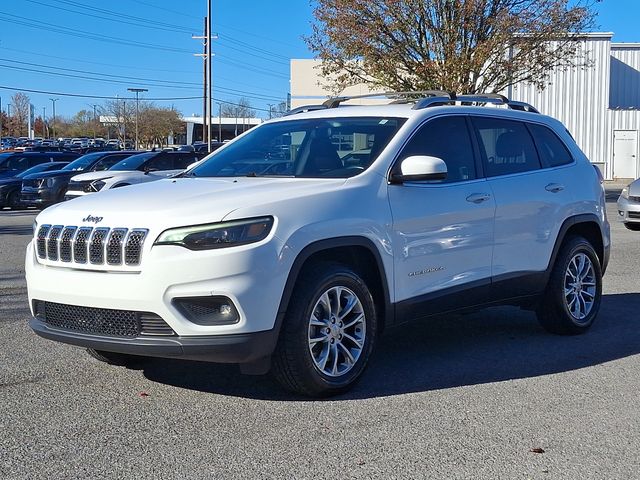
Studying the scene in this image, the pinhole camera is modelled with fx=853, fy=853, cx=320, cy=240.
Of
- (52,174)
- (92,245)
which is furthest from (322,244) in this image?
(52,174)

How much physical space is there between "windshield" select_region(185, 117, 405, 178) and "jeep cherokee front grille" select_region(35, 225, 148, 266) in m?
1.41

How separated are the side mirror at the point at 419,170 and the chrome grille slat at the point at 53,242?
213cm

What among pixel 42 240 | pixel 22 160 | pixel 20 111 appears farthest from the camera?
pixel 20 111

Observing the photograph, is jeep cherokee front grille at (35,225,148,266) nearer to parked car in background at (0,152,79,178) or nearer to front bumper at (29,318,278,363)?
front bumper at (29,318,278,363)

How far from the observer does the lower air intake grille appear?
480 cm

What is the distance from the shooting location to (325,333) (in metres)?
5.19

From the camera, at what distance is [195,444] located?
14.5 feet

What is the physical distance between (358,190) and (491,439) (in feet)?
5.74

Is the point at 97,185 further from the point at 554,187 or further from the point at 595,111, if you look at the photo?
the point at 595,111

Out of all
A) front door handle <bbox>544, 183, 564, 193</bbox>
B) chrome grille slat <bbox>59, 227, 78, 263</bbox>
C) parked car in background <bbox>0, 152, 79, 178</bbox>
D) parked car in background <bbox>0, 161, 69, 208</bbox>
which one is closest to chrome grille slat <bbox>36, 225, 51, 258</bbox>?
chrome grille slat <bbox>59, 227, 78, 263</bbox>

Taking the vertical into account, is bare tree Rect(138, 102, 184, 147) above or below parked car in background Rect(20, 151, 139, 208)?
above

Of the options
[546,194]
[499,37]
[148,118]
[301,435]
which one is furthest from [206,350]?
[148,118]

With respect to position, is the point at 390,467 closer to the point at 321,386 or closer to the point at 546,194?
the point at 321,386

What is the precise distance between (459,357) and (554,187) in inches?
66.7
